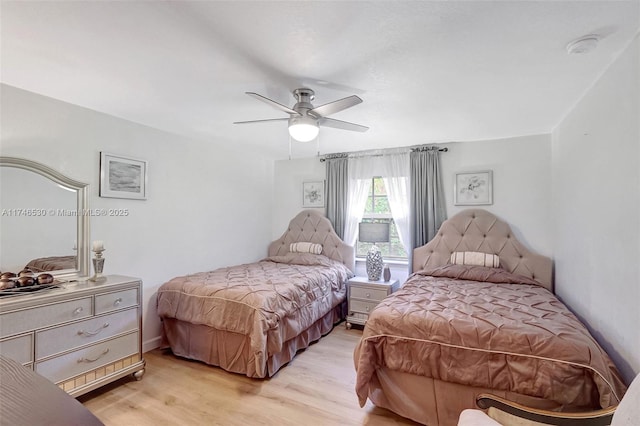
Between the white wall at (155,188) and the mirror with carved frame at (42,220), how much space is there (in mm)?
90

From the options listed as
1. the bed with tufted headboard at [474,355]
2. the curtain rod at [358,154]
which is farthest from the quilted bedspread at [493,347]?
the curtain rod at [358,154]

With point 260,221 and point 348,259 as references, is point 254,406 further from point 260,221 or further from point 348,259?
point 260,221

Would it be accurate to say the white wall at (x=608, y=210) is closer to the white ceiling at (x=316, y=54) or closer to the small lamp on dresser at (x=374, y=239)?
the white ceiling at (x=316, y=54)

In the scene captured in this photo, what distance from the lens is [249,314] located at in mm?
2559

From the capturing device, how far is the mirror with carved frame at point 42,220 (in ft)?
7.46

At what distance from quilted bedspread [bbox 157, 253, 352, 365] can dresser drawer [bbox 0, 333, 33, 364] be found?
1.09 m

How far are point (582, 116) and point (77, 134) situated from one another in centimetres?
427

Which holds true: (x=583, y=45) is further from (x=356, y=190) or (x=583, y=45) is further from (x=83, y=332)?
(x=83, y=332)

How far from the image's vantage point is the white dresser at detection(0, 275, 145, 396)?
1.94m

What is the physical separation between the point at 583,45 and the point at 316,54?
1.49 m

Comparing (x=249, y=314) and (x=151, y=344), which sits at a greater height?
(x=249, y=314)

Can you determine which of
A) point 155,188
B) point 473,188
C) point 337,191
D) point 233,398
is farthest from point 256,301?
point 473,188

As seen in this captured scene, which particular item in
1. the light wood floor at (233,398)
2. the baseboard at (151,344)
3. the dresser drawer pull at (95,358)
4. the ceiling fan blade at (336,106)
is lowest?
the light wood floor at (233,398)

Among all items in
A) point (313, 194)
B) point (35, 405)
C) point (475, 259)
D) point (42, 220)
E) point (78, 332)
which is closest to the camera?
point (35, 405)
